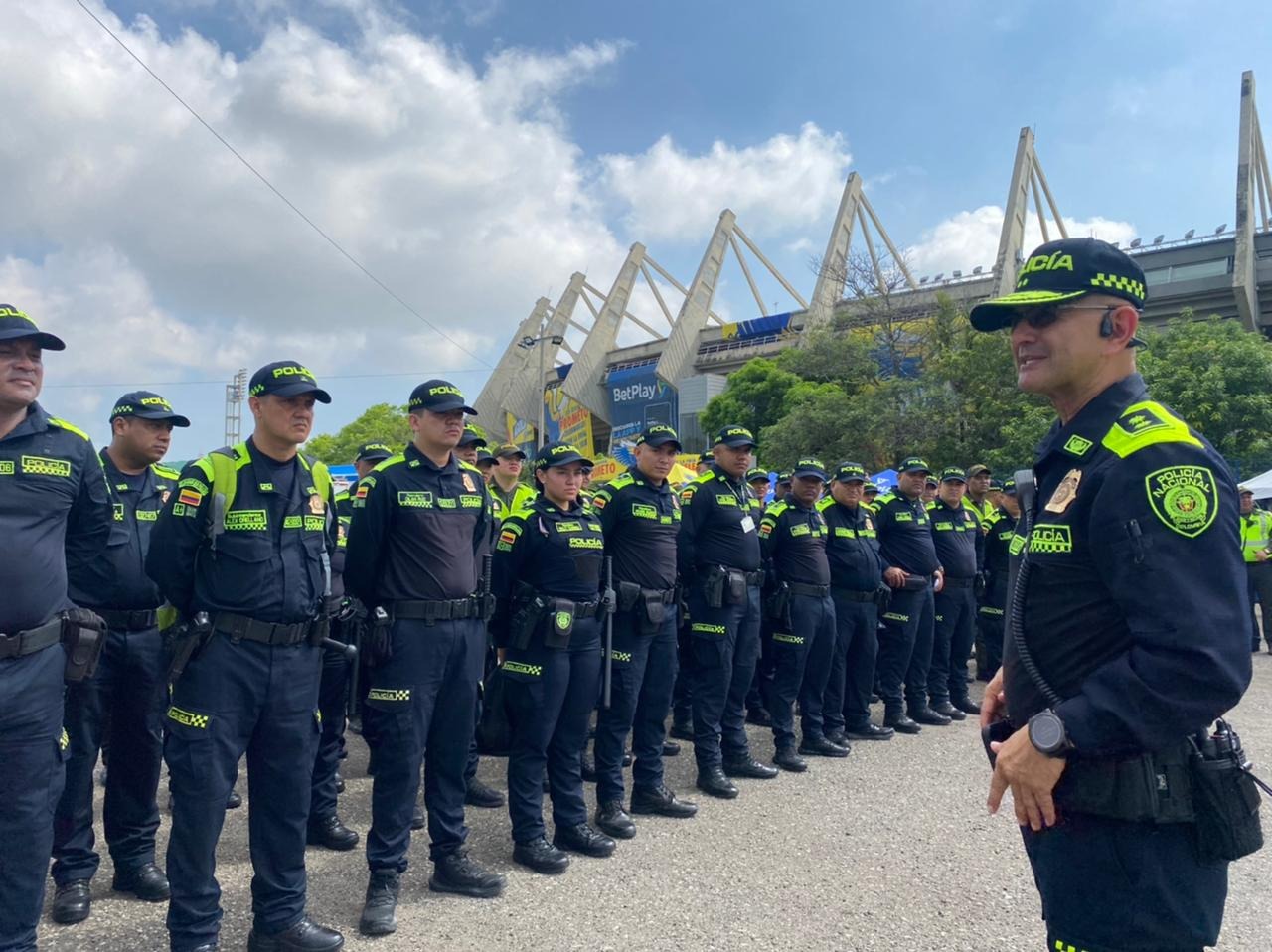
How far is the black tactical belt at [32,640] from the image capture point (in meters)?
2.70

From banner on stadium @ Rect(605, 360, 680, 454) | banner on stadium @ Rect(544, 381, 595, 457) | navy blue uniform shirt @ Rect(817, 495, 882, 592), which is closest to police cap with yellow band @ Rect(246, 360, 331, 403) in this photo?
navy blue uniform shirt @ Rect(817, 495, 882, 592)

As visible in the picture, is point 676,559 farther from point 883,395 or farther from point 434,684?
point 883,395

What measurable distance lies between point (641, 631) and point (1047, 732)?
3.32 m

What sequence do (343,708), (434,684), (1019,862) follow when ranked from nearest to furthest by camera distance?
(434,684) → (1019,862) → (343,708)

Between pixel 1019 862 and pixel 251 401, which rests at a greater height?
pixel 251 401

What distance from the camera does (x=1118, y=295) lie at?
1.88 meters

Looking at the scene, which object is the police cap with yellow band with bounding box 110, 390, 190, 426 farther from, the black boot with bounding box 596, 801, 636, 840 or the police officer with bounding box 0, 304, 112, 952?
the black boot with bounding box 596, 801, 636, 840

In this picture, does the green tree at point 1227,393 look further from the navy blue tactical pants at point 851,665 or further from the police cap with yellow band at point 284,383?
the police cap with yellow band at point 284,383

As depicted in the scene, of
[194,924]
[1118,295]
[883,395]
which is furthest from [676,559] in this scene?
[883,395]

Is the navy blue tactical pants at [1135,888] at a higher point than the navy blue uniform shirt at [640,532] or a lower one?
lower

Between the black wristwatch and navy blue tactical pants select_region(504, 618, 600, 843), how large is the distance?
2.94m

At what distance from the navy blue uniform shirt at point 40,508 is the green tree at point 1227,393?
736 inches

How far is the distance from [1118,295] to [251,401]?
309 centimetres

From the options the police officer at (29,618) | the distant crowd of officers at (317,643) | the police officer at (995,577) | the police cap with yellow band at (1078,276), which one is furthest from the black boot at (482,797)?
the police officer at (995,577)
